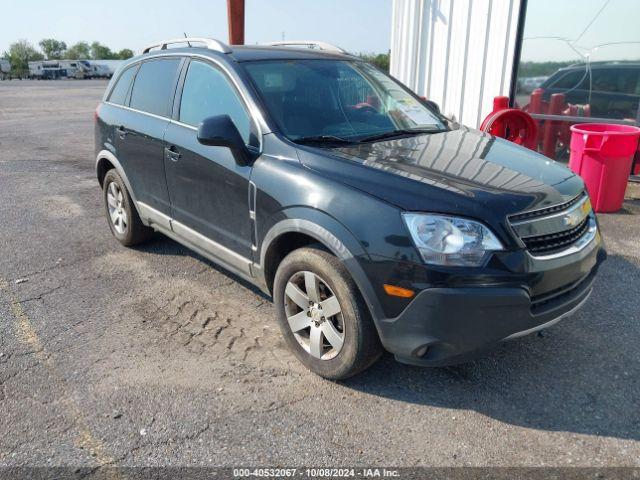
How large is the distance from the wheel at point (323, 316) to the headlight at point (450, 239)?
45cm

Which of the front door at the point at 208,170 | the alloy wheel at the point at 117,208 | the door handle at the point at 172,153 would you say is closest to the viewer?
the front door at the point at 208,170

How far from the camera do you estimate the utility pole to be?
9.18 m

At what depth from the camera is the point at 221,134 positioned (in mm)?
3236

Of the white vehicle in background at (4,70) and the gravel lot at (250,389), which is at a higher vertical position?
the gravel lot at (250,389)

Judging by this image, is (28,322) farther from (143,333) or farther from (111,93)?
(111,93)

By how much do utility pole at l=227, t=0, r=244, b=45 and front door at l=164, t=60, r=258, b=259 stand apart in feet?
18.4

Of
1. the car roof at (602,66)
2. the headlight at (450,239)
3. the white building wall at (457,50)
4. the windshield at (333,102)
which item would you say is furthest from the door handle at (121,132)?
the car roof at (602,66)

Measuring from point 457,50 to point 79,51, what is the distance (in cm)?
13838

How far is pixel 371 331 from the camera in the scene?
9.44 ft

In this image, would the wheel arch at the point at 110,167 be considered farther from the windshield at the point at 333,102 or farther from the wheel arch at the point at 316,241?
the wheel arch at the point at 316,241

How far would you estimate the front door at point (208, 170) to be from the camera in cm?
351

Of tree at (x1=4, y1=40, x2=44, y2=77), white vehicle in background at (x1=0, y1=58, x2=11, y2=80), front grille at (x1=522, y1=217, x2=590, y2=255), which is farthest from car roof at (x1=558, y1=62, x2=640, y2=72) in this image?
tree at (x1=4, y1=40, x2=44, y2=77)

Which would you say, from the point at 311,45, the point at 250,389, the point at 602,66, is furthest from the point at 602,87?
the point at 250,389

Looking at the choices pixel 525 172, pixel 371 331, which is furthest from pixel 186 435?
pixel 525 172
